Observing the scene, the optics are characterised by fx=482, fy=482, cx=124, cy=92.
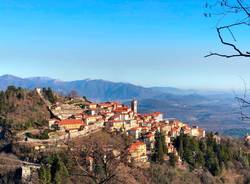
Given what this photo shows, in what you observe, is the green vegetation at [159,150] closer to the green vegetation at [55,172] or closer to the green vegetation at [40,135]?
the green vegetation at [40,135]

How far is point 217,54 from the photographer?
9.98 feet

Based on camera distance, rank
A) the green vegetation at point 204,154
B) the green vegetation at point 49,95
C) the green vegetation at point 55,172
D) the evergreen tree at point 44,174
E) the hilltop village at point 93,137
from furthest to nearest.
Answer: the green vegetation at point 49,95 < the green vegetation at point 204,154 < the hilltop village at point 93,137 < the green vegetation at point 55,172 < the evergreen tree at point 44,174

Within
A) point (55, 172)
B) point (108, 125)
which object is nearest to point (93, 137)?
point (55, 172)

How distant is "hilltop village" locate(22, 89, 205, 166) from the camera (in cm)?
3736

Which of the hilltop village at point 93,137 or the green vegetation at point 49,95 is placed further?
the green vegetation at point 49,95

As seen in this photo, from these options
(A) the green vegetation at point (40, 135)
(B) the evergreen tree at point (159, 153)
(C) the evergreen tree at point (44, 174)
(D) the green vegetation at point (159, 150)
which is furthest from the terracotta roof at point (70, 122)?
(C) the evergreen tree at point (44, 174)

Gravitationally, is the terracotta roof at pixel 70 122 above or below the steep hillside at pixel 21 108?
below

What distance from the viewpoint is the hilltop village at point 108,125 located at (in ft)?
123

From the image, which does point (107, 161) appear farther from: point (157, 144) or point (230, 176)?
point (230, 176)

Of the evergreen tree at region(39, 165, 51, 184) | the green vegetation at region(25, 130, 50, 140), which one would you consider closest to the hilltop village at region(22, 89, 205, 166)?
the green vegetation at region(25, 130, 50, 140)

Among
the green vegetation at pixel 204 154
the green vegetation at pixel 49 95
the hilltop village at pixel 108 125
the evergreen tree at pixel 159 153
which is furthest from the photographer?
the green vegetation at pixel 49 95

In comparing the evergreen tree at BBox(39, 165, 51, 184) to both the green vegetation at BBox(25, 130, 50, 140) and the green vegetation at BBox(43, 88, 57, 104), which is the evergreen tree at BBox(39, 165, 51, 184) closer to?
the green vegetation at BBox(25, 130, 50, 140)

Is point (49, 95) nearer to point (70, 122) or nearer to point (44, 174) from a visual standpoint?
point (70, 122)

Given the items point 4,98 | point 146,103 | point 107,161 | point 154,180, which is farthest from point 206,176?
point 146,103
